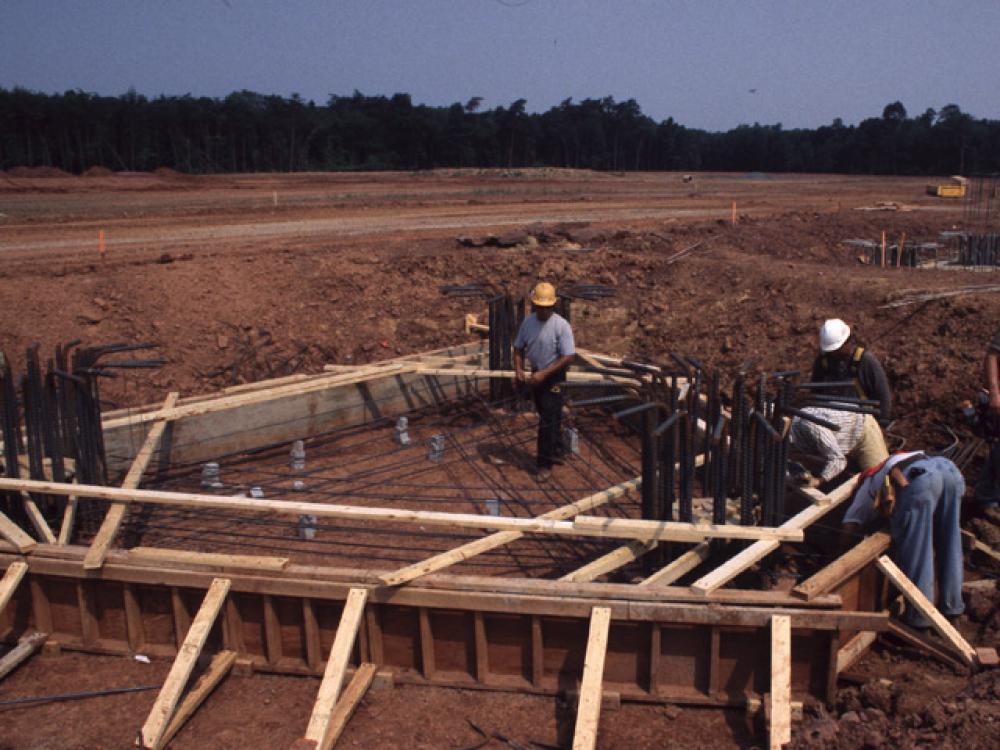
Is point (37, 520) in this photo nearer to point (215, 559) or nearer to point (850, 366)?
point (215, 559)

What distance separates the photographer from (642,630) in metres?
4.96

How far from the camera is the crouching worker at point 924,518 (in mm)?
5234

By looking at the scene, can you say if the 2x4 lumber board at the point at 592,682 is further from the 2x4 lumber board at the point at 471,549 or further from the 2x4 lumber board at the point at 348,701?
the 2x4 lumber board at the point at 348,701

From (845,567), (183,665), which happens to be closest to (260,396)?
(183,665)

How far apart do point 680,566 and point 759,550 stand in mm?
485

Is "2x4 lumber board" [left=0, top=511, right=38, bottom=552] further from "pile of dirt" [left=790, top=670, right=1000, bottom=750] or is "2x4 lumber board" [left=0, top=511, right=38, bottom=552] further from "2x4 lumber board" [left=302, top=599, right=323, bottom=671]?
"pile of dirt" [left=790, top=670, right=1000, bottom=750]

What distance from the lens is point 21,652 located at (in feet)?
18.0

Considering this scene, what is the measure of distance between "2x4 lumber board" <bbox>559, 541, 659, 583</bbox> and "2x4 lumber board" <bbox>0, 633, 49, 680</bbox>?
332 cm

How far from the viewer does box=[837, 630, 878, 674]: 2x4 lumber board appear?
5078mm

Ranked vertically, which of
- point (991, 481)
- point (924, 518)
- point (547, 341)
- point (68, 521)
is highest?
point (547, 341)

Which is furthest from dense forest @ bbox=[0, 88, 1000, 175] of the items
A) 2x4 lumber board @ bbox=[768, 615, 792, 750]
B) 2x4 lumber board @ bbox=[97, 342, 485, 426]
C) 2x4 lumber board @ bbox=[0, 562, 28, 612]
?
2x4 lumber board @ bbox=[768, 615, 792, 750]

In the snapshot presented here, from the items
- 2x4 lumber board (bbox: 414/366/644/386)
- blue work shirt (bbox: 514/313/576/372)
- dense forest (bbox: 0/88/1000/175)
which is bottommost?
2x4 lumber board (bbox: 414/366/644/386)

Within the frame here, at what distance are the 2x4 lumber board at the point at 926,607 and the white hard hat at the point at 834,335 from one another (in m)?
1.55

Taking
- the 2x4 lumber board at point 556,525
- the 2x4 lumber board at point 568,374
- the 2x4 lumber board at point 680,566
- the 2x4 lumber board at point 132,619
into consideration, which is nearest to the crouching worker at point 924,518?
Result: the 2x4 lumber board at point 556,525
